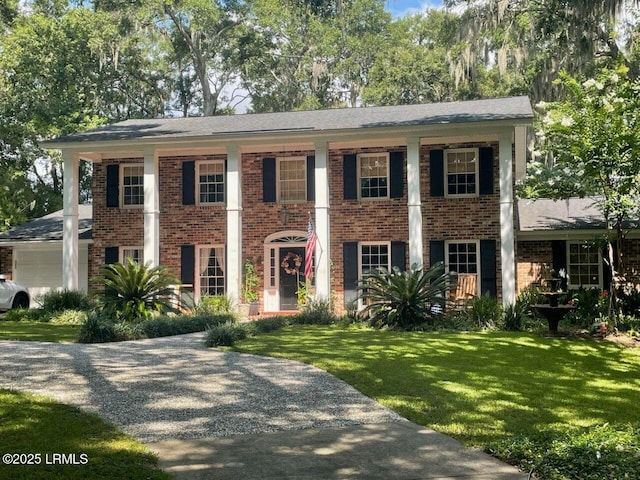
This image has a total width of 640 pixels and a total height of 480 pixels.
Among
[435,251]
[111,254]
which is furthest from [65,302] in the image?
[435,251]

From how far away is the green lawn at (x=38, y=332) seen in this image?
39.8ft

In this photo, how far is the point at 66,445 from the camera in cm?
523

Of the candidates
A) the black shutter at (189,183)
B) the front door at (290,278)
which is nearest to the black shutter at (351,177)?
the front door at (290,278)

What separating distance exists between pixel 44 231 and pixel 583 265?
17112mm

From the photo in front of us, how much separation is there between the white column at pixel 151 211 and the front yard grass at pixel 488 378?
586cm

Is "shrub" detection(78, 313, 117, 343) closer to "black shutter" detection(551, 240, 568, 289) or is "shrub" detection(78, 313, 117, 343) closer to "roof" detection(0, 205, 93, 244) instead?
"roof" detection(0, 205, 93, 244)

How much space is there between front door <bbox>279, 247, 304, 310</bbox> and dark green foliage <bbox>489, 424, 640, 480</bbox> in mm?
13686

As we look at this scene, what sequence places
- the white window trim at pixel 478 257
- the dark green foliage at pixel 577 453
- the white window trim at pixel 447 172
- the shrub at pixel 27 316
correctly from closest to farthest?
1. the dark green foliage at pixel 577 453
2. the shrub at pixel 27 316
3. the white window trim at pixel 478 257
4. the white window trim at pixel 447 172

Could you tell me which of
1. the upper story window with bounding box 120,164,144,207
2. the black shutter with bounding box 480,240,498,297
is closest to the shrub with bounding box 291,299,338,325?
the black shutter with bounding box 480,240,498,297

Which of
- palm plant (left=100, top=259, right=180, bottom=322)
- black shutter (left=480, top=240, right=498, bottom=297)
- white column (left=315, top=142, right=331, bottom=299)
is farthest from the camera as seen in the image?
black shutter (left=480, top=240, right=498, bottom=297)

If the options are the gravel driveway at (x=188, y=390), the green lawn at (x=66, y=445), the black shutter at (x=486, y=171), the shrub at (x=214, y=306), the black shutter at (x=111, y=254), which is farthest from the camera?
the black shutter at (x=111, y=254)

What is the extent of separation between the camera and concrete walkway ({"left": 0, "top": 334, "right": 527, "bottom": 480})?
16.3 ft

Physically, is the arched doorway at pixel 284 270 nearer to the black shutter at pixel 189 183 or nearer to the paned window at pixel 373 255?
the paned window at pixel 373 255

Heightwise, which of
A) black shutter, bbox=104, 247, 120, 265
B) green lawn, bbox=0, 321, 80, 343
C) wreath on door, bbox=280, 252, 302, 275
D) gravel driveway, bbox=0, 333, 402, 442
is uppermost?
black shutter, bbox=104, 247, 120, 265
